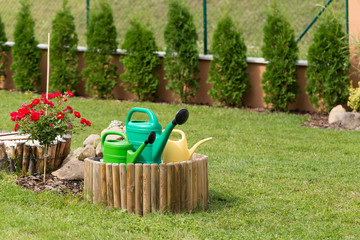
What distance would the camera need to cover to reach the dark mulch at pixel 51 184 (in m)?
5.44

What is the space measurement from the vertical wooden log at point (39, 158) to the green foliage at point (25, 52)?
25.3ft

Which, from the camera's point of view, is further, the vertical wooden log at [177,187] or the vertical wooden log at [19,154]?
the vertical wooden log at [19,154]

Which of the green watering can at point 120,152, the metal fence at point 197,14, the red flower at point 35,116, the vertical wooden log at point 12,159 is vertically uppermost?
the metal fence at point 197,14

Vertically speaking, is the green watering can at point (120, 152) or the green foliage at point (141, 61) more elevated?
the green foliage at point (141, 61)

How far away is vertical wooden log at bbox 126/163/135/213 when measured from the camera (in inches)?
Result: 186

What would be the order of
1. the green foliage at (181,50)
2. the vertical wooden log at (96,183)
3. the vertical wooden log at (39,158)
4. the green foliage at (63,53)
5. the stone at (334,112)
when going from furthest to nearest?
the green foliage at (63,53)
the green foliage at (181,50)
the stone at (334,112)
the vertical wooden log at (39,158)
the vertical wooden log at (96,183)

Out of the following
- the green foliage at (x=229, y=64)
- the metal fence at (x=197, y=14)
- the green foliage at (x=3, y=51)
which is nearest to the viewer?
the green foliage at (x=229, y=64)

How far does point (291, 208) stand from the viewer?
5180 millimetres

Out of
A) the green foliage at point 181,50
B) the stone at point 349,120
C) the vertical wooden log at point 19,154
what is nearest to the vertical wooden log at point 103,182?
the vertical wooden log at point 19,154

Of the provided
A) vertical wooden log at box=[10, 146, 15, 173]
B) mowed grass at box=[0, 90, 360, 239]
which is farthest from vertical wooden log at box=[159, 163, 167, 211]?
vertical wooden log at box=[10, 146, 15, 173]

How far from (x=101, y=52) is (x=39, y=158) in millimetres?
6814

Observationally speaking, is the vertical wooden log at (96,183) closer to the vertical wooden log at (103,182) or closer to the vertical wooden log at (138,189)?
the vertical wooden log at (103,182)

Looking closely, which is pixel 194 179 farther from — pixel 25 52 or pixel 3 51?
pixel 3 51

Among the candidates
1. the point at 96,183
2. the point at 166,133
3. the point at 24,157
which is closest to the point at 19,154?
the point at 24,157
